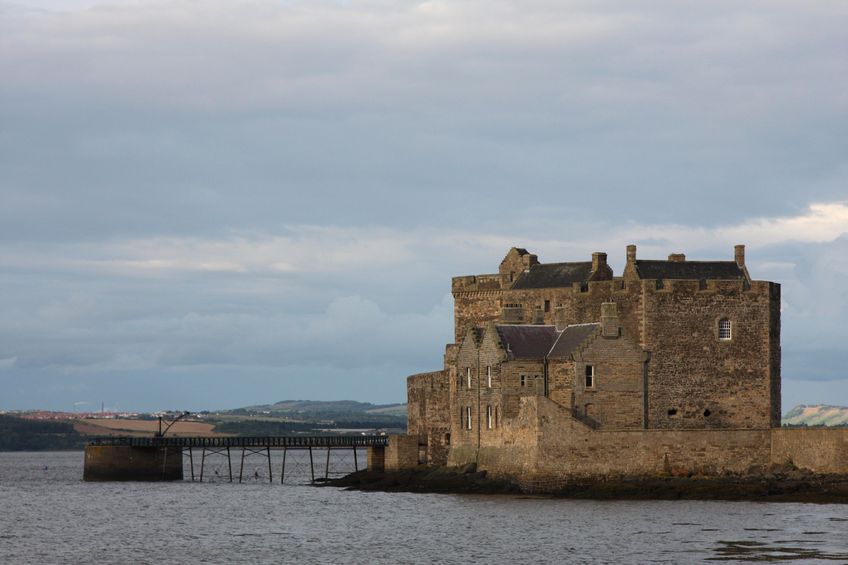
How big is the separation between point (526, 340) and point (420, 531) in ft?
45.8

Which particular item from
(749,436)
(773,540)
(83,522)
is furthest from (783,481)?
(83,522)

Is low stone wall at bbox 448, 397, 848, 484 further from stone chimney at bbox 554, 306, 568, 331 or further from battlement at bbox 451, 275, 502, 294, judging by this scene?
battlement at bbox 451, 275, 502, 294

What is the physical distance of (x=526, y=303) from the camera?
3004 inches

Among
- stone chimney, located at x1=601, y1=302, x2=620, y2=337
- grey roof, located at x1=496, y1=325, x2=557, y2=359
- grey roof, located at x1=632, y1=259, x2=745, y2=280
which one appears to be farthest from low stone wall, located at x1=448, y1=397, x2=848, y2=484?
grey roof, located at x1=632, y1=259, x2=745, y2=280

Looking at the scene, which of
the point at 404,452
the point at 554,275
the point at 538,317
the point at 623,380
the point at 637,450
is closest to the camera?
the point at 637,450

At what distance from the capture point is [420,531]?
57.3m

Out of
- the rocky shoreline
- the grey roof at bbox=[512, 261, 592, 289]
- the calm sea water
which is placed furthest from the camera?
the grey roof at bbox=[512, 261, 592, 289]

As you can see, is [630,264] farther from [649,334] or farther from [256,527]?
[256,527]

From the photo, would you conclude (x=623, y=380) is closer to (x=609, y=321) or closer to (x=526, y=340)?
(x=609, y=321)

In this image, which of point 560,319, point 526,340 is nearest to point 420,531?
point 526,340

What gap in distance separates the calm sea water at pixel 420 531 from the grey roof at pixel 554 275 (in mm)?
11431

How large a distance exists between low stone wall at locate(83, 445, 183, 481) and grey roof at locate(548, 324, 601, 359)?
2864 cm

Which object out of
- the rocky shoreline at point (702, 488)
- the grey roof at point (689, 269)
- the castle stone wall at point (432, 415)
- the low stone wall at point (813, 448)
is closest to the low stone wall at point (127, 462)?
the castle stone wall at point (432, 415)

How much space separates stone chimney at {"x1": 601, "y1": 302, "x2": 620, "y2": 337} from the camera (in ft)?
219
